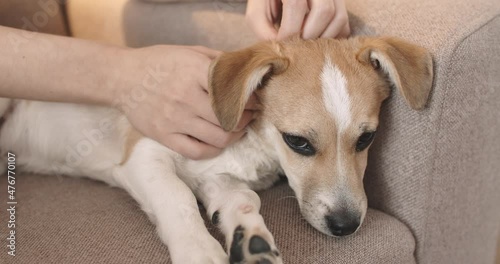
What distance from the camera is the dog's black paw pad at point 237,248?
3.05 feet

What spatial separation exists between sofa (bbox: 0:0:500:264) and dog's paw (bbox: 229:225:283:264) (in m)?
0.07

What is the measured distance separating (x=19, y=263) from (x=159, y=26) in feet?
3.21

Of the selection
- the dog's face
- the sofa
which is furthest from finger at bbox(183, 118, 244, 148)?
the sofa

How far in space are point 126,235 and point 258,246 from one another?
31 cm

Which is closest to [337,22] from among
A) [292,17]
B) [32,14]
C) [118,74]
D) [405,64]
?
[292,17]

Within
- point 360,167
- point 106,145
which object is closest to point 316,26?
point 360,167

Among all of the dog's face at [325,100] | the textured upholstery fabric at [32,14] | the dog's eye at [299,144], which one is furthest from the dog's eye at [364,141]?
the textured upholstery fabric at [32,14]

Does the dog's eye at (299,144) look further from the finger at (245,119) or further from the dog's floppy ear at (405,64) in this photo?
the dog's floppy ear at (405,64)

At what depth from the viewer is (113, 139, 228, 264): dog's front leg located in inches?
38.1

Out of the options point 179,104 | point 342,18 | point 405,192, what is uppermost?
point 342,18

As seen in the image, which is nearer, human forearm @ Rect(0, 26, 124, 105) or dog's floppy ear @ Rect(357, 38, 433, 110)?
dog's floppy ear @ Rect(357, 38, 433, 110)

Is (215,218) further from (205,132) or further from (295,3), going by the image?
(295,3)

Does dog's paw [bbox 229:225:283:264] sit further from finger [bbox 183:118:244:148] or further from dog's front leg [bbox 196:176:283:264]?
finger [bbox 183:118:244:148]

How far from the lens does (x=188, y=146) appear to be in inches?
46.3
